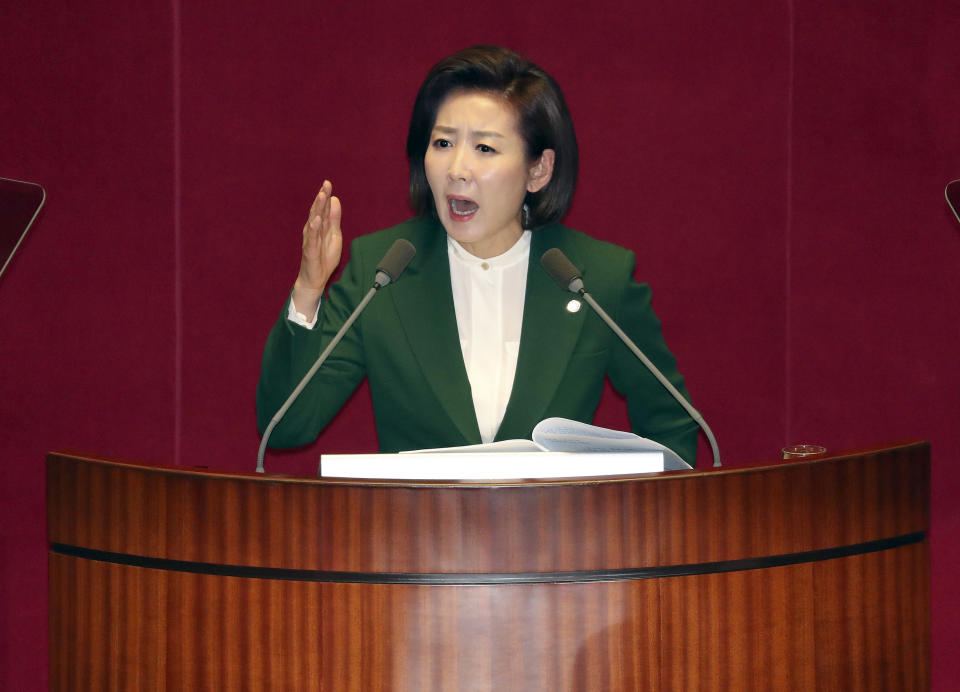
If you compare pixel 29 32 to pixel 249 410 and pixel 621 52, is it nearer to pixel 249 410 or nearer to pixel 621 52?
pixel 249 410

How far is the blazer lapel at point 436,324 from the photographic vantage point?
1.92 meters

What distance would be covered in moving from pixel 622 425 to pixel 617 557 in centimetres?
156

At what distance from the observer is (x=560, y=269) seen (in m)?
1.67

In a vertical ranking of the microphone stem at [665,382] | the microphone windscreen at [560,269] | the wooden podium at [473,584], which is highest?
the microphone windscreen at [560,269]

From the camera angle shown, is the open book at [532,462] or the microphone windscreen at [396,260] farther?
the microphone windscreen at [396,260]

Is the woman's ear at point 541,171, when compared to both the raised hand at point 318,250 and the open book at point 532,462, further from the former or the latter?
the open book at point 532,462

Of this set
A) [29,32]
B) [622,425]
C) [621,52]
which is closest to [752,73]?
[621,52]

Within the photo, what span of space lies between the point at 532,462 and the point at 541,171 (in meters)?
0.88

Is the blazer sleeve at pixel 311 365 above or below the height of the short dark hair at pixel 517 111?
below

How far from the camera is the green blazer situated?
1.93 m

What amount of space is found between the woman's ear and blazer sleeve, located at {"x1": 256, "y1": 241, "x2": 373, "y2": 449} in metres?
0.34

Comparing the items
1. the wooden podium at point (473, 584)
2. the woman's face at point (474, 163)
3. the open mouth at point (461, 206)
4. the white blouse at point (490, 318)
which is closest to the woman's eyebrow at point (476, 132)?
the woman's face at point (474, 163)

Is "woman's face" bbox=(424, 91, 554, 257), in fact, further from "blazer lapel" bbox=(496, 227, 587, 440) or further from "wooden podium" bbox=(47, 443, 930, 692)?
"wooden podium" bbox=(47, 443, 930, 692)

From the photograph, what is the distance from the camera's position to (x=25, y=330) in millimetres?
2521
